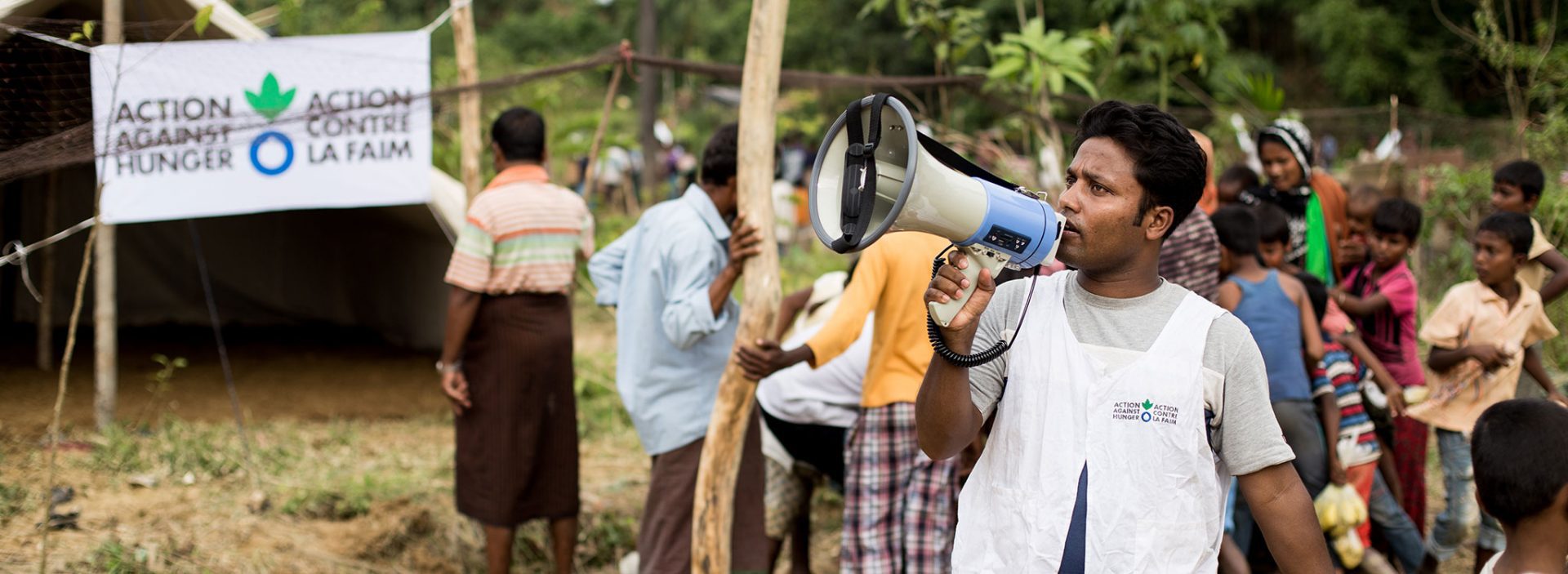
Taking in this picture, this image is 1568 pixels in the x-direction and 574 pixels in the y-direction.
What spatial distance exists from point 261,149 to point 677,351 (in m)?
1.91

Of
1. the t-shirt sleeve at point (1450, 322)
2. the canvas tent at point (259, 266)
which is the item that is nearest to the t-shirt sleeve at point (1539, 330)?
the t-shirt sleeve at point (1450, 322)

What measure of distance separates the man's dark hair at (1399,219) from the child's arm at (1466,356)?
1.46 ft

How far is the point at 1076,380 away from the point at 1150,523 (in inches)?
9.9

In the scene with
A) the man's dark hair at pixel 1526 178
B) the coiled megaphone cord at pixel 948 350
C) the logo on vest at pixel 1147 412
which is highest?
the man's dark hair at pixel 1526 178

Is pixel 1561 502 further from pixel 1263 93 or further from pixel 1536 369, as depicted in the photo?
pixel 1263 93

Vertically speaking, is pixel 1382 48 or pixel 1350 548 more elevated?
pixel 1382 48

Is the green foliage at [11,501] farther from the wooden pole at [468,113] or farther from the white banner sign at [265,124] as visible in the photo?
the wooden pole at [468,113]

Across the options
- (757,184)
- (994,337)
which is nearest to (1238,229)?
(757,184)

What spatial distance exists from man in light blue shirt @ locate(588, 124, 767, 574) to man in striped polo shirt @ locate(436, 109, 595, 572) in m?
0.26

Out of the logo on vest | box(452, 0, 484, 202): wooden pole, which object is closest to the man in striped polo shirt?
box(452, 0, 484, 202): wooden pole

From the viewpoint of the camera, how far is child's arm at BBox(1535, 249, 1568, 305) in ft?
14.0

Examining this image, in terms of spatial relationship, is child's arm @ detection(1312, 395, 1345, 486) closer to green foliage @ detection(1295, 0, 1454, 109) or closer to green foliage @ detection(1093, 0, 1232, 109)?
green foliage @ detection(1093, 0, 1232, 109)

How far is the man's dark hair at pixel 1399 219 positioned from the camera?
450 cm

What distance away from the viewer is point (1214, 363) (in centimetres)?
195
